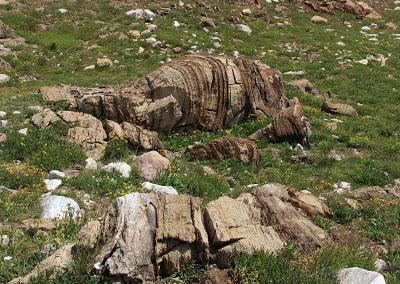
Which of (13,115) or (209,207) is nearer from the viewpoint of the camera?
(209,207)

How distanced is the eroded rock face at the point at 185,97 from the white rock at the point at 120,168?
344 cm

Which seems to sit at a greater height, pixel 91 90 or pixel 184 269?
pixel 184 269

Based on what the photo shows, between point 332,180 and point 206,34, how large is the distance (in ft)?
61.1

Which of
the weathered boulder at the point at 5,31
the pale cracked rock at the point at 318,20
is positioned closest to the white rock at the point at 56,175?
the weathered boulder at the point at 5,31

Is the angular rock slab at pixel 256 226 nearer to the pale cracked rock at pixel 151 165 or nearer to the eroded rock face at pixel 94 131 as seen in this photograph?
the pale cracked rock at pixel 151 165

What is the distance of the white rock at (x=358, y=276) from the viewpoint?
6.96 metres

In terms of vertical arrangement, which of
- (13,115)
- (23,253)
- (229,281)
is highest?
(229,281)

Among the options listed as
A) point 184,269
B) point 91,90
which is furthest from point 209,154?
point 184,269

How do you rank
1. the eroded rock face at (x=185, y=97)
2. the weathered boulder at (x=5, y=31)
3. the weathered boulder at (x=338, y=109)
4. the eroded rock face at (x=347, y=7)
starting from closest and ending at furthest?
1. the eroded rock face at (x=185, y=97)
2. the weathered boulder at (x=338, y=109)
3. the weathered boulder at (x=5, y=31)
4. the eroded rock face at (x=347, y=7)

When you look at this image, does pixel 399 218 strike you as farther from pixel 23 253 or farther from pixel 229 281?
pixel 23 253

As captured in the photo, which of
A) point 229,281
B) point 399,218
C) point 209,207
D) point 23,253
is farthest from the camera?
point 399,218

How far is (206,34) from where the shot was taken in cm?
3047

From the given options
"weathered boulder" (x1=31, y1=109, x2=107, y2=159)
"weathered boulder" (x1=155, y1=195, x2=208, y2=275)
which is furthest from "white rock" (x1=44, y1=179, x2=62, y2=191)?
"weathered boulder" (x1=155, y1=195, x2=208, y2=275)

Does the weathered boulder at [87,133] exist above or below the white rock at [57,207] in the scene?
below
